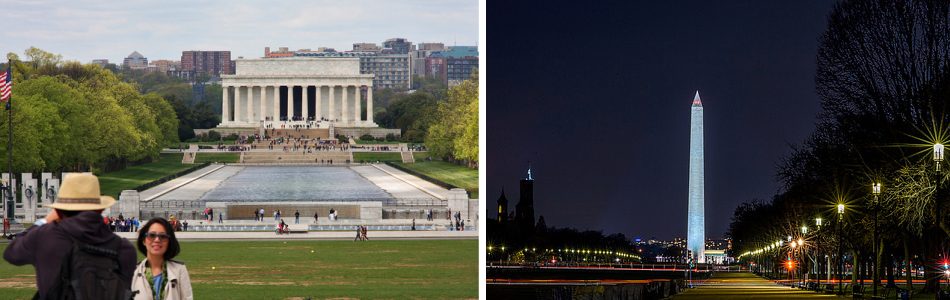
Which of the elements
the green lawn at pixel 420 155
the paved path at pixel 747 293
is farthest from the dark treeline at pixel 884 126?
the green lawn at pixel 420 155

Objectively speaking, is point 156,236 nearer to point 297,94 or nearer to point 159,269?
point 159,269

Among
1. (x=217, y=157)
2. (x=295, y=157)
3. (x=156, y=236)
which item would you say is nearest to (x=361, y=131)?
(x=295, y=157)

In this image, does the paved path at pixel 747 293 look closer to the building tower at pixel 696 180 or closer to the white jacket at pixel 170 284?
the white jacket at pixel 170 284

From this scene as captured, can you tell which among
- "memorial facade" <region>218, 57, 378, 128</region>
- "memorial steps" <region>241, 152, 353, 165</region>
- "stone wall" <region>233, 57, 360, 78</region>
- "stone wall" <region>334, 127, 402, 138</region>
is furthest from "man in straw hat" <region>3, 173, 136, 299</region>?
"stone wall" <region>233, 57, 360, 78</region>

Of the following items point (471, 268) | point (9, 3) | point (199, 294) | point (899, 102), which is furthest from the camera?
point (9, 3)

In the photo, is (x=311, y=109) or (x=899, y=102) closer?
(x=899, y=102)

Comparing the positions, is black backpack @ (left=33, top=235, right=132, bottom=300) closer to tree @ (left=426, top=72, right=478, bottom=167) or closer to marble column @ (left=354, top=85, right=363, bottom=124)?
tree @ (left=426, top=72, right=478, bottom=167)

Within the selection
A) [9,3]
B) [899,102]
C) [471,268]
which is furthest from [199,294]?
[9,3]

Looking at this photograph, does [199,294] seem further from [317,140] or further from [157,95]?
[317,140]
